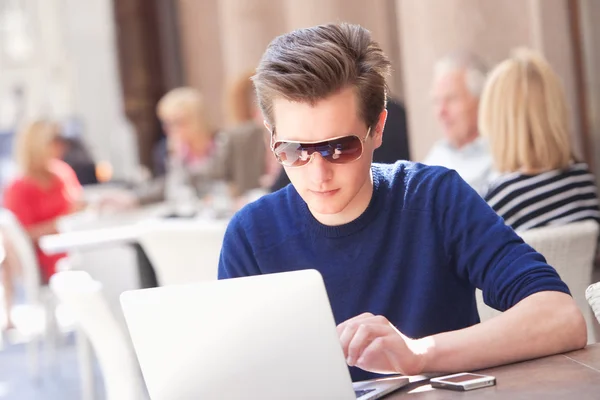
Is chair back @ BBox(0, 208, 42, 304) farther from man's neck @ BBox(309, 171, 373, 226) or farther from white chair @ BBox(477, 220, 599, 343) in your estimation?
man's neck @ BBox(309, 171, 373, 226)

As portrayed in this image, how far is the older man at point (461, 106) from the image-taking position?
4.86 meters

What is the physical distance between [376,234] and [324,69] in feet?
1.25

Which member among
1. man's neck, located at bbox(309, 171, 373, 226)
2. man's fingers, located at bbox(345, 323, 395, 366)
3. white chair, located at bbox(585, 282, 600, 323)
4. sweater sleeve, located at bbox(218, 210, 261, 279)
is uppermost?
man's neck, located at bbox(309, 171, 373, 226)

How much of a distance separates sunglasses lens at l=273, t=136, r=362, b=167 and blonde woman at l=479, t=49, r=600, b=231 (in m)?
1.66

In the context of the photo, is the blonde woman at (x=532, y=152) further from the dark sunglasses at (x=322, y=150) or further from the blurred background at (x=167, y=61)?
the dark sunglasses at (x=322, y=150)

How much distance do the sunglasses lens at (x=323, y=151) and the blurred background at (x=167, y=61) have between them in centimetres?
81

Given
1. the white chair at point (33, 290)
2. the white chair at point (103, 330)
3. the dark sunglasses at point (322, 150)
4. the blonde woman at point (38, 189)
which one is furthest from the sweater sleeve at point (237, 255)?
the blonde woman at point (38, 189)

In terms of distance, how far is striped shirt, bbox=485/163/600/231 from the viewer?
368 cm

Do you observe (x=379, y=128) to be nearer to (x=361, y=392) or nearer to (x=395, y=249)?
(x=395, y=249)

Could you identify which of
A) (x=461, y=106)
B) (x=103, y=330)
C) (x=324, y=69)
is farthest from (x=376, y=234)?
(x=461, y=106)

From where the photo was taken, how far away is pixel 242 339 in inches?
66.5

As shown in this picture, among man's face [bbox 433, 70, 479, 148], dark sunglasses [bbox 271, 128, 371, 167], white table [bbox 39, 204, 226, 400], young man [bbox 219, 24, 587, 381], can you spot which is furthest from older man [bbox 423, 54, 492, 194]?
dark sunglasses [bbox 271, 128, 371, 167]

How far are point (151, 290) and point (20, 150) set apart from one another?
22.2 feet

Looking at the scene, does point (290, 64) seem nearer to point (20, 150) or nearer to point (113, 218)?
point (113, 218)
